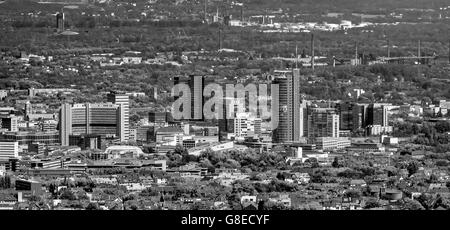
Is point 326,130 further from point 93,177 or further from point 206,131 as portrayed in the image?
point 93,177

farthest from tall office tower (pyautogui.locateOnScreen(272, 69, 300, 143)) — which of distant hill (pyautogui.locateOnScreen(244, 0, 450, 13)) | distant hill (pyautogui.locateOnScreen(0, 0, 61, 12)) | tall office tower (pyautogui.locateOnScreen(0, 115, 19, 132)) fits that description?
distant hill (pyautogui.locateOnScreen(244, 0, 450, 13))

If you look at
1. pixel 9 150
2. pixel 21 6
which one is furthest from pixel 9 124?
pixel 21 6

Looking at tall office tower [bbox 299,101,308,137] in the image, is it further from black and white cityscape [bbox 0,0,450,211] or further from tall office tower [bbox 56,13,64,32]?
tall office tower [bbox 56,13,64,32]

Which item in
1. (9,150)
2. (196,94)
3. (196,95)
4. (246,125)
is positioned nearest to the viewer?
(9,150)

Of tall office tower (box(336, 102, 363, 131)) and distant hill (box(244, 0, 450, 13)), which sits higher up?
distant hill (box(244, 0, 450, 13))

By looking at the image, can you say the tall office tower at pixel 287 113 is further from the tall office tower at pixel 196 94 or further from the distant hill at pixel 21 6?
the distant hill at pixel 21 6

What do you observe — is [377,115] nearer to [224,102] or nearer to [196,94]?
[224,102]
